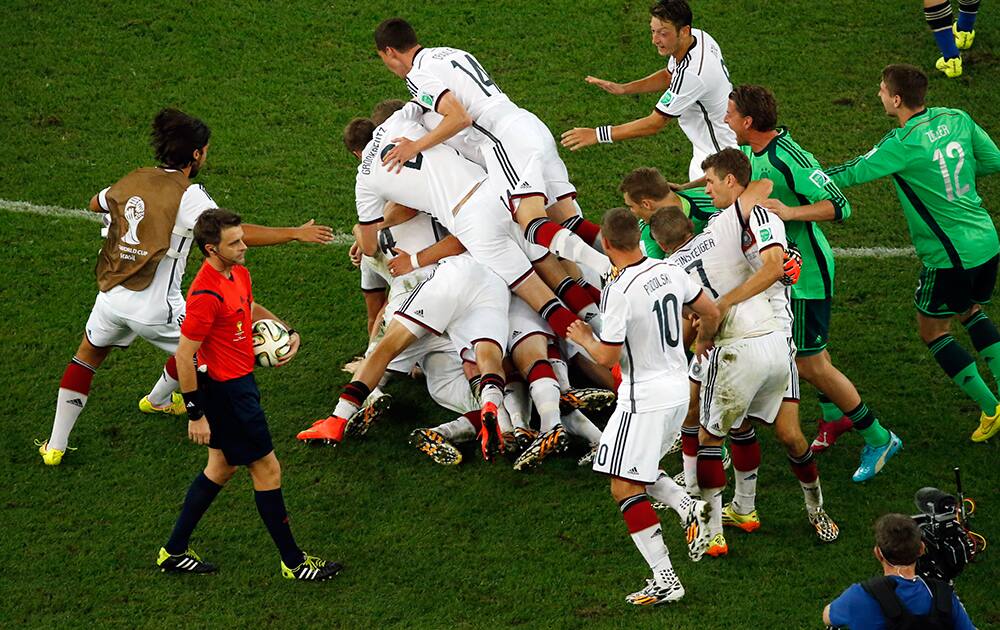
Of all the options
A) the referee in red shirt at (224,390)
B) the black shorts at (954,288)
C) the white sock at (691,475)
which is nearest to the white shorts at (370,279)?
the referee in red shirt at (224,390)

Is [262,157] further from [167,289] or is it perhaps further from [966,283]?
[966,283]

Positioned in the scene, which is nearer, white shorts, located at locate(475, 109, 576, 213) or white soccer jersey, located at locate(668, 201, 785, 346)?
white soccer jersey, located at locate(668, 201, 785, 346)

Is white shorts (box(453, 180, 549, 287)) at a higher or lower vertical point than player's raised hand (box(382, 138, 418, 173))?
lower

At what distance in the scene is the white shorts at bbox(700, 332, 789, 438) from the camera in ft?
21.2

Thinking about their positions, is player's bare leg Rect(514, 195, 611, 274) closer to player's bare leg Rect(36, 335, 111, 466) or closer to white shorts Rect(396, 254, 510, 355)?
white shorts Rect(396, 254, 510, 355)

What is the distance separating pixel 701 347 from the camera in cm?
654

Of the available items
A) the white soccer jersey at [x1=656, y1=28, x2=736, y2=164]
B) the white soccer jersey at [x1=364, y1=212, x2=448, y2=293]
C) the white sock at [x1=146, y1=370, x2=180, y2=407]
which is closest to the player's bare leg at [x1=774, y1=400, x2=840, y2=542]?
the white soccer jersey at [x1=656, y1=28, x2=736, y2=164]

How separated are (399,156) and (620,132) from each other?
151cm

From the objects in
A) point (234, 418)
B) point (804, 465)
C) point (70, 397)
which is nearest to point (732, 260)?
point (804, 465)

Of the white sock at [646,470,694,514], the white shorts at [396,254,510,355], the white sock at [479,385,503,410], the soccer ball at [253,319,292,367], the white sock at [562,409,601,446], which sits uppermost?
the soccer ball at [253,319,292,367]

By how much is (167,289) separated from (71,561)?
5.46 ft

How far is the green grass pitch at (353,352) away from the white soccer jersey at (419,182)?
3.70 ft

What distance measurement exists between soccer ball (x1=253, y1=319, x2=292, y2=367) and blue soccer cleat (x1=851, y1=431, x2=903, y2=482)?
334cm

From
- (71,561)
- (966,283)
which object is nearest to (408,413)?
(71,561)
